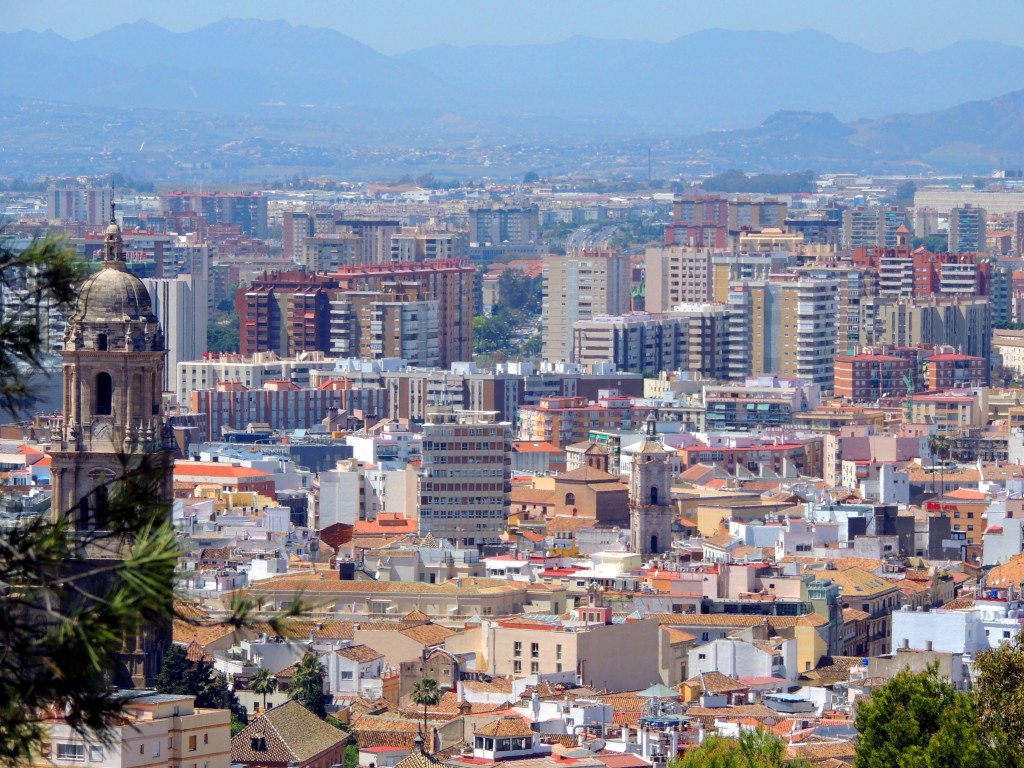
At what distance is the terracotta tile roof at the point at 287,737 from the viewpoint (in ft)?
94.7

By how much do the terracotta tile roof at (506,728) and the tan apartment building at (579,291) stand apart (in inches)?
3001

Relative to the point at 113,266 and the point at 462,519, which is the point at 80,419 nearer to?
the point at 113,266

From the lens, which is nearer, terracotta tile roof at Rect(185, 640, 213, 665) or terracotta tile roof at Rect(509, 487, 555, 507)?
terracotta tile roof at Rect(185, 640, 213, 665)

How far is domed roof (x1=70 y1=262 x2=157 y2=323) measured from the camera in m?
A: 28.6

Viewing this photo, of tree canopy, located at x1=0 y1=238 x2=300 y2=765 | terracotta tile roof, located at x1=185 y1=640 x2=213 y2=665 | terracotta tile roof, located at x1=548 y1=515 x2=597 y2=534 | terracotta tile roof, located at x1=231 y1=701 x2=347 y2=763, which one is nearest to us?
tree canopy, located at x1=0 y1=238 x2=300 y2=765

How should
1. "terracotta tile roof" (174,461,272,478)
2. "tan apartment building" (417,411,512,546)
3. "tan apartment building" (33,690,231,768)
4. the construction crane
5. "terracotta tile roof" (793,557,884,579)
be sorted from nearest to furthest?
"tan apartment building" (33,690,231,768) < "terracotta tile roof" (793,557,884,579) < "tan apartment building" (417,411,512,546) < "terracotta tile roof" (174,461,272,478) < the construction crane

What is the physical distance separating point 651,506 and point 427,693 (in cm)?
1523

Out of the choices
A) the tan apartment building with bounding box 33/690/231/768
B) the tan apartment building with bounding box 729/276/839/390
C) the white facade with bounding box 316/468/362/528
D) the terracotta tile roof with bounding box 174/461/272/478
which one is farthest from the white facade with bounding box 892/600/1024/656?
the tan apartment building with bounding box 729/276/839/390

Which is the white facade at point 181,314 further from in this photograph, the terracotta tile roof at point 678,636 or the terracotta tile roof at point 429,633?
Answer: the terracotta tile roof at point 678,636

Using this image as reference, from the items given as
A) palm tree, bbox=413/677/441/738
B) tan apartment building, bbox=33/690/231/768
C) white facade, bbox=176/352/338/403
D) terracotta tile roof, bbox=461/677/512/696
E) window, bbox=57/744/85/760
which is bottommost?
terracotta tile roof, bbox=461/677/512/696

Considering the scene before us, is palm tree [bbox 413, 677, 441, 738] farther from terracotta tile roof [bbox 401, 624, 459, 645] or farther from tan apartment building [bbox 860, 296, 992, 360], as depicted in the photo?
tan apartment building [bbox 860, 296, 992, 360]

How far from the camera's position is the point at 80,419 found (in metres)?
28.4

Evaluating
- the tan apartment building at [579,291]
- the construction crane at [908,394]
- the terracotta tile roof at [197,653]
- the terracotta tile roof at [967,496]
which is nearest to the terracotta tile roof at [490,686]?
the terracotta tile roof at [197,653]

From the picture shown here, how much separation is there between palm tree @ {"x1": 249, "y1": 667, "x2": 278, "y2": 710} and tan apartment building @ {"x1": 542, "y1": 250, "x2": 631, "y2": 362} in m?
72.2
